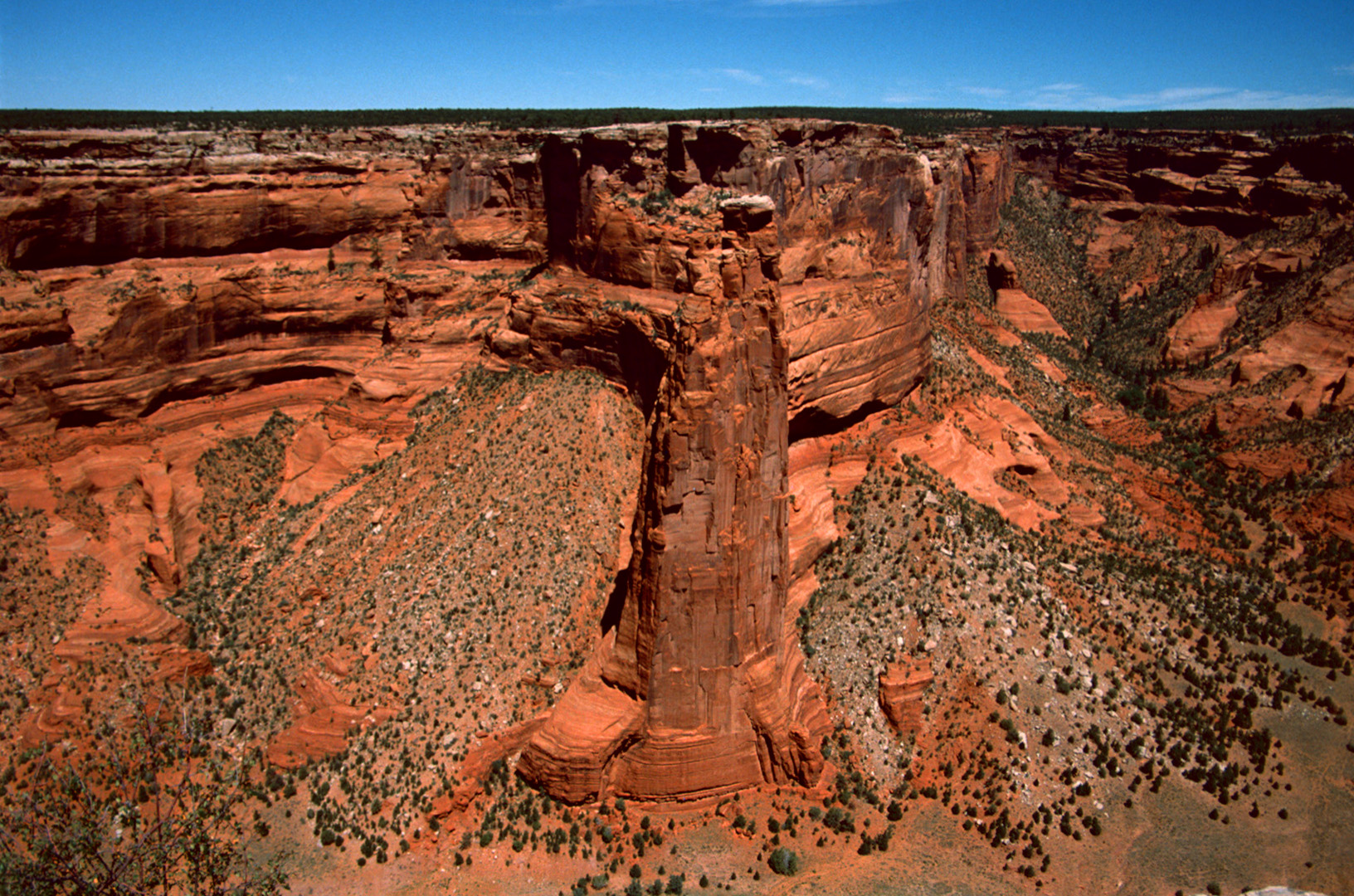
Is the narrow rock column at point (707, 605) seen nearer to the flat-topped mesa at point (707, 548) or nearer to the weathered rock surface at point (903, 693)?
the flat-topped mesa at point (707, 548)

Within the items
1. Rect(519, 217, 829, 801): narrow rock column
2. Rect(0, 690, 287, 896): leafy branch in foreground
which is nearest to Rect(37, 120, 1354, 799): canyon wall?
Rect(519, 217, 829, 801): narrow rock column

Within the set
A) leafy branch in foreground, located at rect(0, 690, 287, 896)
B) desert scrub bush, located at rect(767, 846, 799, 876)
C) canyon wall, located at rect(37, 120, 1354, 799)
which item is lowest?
desert scrub bush, located at rect(767, 846, 799, 876)

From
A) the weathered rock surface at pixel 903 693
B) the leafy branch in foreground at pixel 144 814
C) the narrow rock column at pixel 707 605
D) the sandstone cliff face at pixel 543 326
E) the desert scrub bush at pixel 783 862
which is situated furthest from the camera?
the weathered rock surface at pixel 903 693

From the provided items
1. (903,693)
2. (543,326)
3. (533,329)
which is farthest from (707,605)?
(533,329)

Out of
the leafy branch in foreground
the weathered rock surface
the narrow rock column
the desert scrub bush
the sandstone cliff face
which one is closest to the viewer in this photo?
the leafy branch in foreground

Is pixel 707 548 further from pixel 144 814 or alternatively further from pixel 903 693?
pixel 144 814

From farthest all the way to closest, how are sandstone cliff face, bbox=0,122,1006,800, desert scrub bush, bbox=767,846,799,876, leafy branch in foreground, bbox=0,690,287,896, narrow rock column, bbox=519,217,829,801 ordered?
desert scrub bush, bbox=767,846,799,876 → sandstone cliff face, bbox=0,122,1006,800 → narrow rock column, bbox=519,217,829,801 → leafy branch in foreground, bbox=0,690,287,896

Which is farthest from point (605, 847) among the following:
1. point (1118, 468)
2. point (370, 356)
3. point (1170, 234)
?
point (1170, 234)

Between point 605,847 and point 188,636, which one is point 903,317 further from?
point 188,636

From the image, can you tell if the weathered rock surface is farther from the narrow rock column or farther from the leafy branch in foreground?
the leafy branch in foreground

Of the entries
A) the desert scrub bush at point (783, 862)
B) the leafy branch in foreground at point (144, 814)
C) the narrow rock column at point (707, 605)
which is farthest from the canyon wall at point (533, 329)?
the leafy branch in foreground at point (144, 814)

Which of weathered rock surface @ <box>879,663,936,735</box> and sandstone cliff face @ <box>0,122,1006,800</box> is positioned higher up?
sandstone cliff face @ <box>0,122,1006,800</box>
